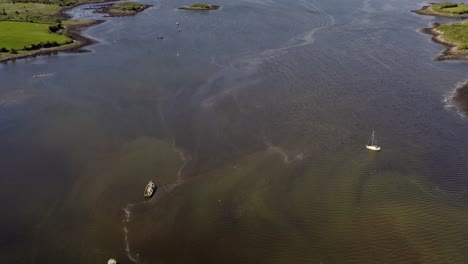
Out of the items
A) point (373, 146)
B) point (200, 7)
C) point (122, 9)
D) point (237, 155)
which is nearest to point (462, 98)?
point (373, 146)

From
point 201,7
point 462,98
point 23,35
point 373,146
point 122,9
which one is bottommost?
point 373,146

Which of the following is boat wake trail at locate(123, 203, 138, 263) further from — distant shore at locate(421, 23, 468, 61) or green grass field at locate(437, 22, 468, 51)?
green grass field at locate(437, 22, 468, 51)

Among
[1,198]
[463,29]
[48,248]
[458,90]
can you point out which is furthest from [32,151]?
[463,29]

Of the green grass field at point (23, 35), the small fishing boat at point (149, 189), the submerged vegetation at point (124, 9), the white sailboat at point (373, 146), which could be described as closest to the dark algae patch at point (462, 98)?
the white sailboat at point (373, 146)

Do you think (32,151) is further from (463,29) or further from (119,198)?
(463,29)

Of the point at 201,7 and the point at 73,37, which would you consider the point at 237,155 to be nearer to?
the point at 73,37

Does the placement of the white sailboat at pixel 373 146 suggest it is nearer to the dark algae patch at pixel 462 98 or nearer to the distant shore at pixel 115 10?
the dark algae patch at pixel 462 98
